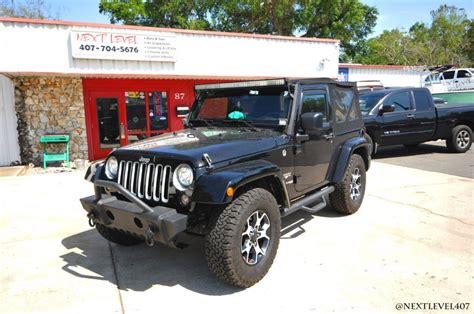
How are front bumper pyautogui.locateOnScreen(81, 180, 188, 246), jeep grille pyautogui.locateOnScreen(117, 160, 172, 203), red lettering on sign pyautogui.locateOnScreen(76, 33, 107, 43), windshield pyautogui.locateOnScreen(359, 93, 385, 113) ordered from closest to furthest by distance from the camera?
1. front bumper pyautogui.locateOnScreen(81, 180, 188, 246)
2. jeep grille pyautogui.locateOnScreen(117, 160, 172, 203)
3. windshield pyautogui.locateOnScreen(359, 93, 385, 113)
4. red lettering on sign pyautogui.locateOnScreen(76, 33, 107, 43)

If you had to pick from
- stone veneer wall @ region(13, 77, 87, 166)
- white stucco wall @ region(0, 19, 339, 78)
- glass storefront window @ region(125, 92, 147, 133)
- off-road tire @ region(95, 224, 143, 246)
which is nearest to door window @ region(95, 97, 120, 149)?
glass storefront window @ region(125, 92, 147, 133)

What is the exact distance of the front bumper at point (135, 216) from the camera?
3131 millimetres

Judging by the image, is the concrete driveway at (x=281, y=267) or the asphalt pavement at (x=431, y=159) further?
the asphalt pavement at (x=431, y=159)

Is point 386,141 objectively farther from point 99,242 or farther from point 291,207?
point 99,242

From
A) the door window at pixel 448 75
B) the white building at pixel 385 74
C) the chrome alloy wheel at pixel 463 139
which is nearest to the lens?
the chrome alloy wheel at pixel 463 139

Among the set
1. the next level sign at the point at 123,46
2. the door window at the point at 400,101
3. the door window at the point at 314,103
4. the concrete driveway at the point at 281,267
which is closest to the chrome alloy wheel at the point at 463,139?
the door window at the point at 400,101

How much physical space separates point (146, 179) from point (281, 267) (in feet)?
5.26

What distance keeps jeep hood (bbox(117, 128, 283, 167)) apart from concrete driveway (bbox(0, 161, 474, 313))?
95 cm

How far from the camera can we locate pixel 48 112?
10789 mm

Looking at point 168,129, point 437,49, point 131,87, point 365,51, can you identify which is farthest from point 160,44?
point 437,49

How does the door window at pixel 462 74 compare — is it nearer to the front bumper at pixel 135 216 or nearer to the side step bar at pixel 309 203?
the side step bar at pixel 309 203

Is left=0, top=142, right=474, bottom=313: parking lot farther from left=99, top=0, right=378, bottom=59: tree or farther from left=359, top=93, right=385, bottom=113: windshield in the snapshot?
left=99, top=0, right=378, bottom=59: tree

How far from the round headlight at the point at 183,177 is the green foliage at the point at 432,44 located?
113 feet

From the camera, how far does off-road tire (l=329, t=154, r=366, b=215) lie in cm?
531
